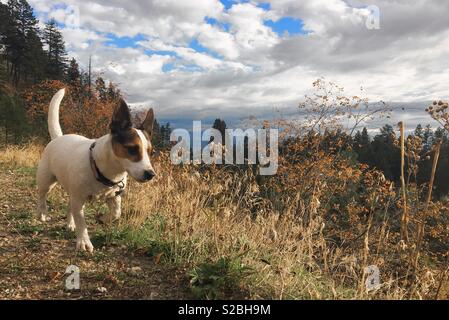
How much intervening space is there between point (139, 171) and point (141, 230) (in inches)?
45.5

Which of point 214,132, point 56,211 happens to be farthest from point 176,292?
point 214,132

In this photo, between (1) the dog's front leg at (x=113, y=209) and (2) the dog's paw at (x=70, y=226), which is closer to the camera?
(1) the dog's front leg at (x=113, y=209)

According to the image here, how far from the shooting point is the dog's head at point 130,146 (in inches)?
134

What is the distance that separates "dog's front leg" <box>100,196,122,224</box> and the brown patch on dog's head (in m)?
0.88

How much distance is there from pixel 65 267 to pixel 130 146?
1269 mm

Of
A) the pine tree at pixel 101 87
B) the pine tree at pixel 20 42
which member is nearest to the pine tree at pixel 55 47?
the pine tree at pixel 20 42

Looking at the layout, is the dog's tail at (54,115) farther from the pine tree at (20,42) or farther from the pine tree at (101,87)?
the pine tree at (20,42)

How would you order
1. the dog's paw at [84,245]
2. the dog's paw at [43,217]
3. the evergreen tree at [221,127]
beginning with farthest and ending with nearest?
the evergreen tree at [221,127]
the dog's paw at [43,217]
the dog's paw at [84,245]

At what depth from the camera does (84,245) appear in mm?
3750

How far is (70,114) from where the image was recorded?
14062 millimetres

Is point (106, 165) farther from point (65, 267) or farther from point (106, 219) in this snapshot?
point (65, 267)

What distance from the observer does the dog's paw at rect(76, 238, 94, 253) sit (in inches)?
147

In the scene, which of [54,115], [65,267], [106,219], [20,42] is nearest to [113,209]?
[106,219]

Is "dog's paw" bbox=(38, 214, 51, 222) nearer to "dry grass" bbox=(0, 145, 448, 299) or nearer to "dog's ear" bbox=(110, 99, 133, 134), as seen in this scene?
"dry grass" bbox=(0, 145, 448, 299)
